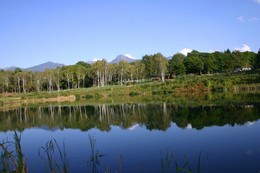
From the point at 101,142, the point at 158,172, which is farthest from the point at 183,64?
the point at 158,172

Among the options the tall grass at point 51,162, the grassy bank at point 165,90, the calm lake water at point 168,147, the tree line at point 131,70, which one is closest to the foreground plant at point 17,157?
the tall grass at point 51,162

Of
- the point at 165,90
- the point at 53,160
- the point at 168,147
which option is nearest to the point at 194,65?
the point at 165,90

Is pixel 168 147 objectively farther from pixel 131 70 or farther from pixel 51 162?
pixel 131 70

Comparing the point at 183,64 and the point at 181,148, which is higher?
the point at 183,64

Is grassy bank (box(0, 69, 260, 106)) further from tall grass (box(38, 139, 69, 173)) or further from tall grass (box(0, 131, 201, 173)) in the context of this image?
tall grass (box(0, 131, 201, 173))

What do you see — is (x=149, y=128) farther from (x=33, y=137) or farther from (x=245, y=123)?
(x=33, y=137)

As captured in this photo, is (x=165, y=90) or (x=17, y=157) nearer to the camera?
(x=17, y=157)

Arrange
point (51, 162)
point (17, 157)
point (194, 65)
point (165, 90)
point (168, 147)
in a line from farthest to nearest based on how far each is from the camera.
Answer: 1. point (194, 65)
2. point (165, 90)
3. point (168, 147)
4. point (51, 162)
5. point (17, 157)

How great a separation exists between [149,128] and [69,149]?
822cm

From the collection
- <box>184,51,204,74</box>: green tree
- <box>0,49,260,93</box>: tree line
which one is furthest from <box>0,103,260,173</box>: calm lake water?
<box>184,51,204,74</box>: green tree

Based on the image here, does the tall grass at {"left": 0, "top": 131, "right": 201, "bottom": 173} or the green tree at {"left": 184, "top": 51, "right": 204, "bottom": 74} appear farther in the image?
the green tree at {"left": 184, "top": 51, "right": 204, "bottom": 74}

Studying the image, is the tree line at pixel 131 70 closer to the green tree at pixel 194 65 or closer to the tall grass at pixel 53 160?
the green tree at pixel 194 65

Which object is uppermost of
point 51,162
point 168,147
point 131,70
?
point 131,70

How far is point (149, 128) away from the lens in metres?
25.1
